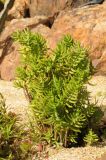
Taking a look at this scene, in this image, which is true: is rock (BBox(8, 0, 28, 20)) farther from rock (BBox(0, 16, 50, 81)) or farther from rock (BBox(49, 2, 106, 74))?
rock (BBox(49, 2, 106, 74))

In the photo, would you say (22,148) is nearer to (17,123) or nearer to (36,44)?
(17,123)

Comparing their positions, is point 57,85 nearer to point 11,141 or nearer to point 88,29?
point 11,141

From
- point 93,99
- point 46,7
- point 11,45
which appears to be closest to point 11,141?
point 93,99

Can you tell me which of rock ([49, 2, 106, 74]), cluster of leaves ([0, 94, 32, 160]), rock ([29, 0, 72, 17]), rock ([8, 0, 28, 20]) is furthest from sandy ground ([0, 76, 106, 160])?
rock ([8, 0, 28, 20])

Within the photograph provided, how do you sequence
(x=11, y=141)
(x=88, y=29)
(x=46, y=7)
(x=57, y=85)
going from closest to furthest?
(x=57, y=85)
(x=11, y=141)
(x=88, y=29)
(x=46, y=7)

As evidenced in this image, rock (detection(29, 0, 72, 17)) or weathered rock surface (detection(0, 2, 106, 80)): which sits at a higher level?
rock (detection(29, 0, 72, 17))
